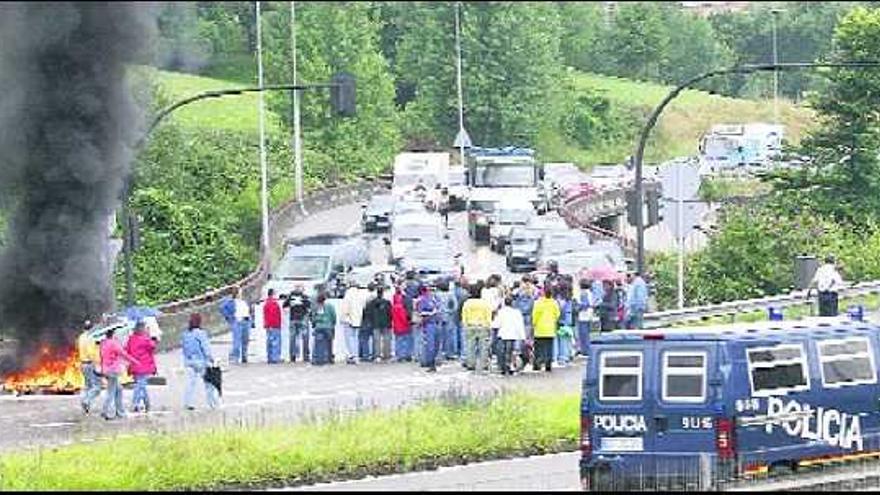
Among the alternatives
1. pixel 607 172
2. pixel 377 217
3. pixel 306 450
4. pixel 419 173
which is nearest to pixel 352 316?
pixel 306 450

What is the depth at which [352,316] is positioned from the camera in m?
37.1

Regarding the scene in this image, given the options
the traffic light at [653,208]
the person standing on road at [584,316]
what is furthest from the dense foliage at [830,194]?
the person standing on road at [584,316]

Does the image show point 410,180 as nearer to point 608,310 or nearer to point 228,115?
point 228,115

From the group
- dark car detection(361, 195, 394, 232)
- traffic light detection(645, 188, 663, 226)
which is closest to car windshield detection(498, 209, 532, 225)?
dark car detection(361, 195, 394, 232)

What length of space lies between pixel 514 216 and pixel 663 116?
4481cm

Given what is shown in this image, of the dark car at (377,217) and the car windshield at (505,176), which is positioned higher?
the car windshield at (505,176)

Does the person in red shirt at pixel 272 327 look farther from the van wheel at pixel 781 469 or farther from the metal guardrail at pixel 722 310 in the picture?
the van wheel at pixel 781 469

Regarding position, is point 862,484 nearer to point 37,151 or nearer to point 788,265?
point 37,151

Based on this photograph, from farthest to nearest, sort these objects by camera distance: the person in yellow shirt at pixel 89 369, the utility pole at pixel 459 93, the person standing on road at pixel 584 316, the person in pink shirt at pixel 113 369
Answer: the utility pole at pixel 459 93 → the person standing on road at pixel 584 316 → the person in yellow shirt at pixel 89 369 → the person in pink shirt at pixel 113 369

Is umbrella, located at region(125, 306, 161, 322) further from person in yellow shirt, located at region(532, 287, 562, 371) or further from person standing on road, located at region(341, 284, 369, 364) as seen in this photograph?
person in yellow shirt, located at region(532, 287, 562, 371)

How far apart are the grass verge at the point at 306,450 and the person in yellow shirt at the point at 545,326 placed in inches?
248

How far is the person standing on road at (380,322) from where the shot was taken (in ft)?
120

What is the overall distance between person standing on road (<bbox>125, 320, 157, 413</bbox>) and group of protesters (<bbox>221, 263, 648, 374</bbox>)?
5.42 m

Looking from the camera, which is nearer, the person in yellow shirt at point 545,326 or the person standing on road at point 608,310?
the person in yellow shirt at point 545,326
